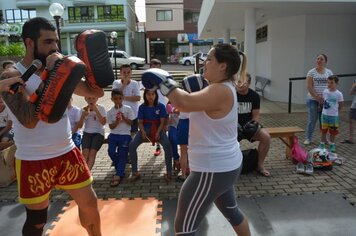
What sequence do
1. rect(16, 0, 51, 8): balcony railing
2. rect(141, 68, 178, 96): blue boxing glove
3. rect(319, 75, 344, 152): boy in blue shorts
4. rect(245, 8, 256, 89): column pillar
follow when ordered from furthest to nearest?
rect(16, 0, 51, 8): balcony railing < rect(245, 8, 256, 89): column pillar < rect(319, 75, 344, 152): boy in blue shorts < rect(141, 68, 178, 96): blue boxing glove

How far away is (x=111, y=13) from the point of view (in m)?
31.5

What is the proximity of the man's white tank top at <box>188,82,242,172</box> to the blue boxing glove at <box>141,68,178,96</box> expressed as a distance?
0.89 feet

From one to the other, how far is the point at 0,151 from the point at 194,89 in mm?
3103

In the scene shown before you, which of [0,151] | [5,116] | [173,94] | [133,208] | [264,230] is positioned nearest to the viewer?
[173,94]

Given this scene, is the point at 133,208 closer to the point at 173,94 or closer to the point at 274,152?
the point at 173,94

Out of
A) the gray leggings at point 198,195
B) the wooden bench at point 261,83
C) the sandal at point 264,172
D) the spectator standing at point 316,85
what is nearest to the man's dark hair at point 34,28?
the gray leggings at point 198,195

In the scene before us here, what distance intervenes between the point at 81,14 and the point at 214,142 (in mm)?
32733

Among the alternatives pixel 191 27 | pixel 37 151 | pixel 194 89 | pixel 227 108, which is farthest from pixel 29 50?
pixel 191 27

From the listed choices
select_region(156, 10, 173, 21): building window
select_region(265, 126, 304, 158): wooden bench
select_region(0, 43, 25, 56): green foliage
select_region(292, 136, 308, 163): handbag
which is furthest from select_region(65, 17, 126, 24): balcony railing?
select_region(292, 136, 308, 163): handbag

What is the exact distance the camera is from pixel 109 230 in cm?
325

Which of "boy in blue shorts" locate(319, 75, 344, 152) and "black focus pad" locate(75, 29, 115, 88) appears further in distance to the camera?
"boy in blue shorts" locate(319, 75, 344, 152)

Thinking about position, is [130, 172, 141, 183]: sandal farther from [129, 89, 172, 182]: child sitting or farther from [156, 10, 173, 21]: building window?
[156, 10, 173, 21]: building window

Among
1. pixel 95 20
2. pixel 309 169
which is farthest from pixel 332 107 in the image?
pixel 95 20

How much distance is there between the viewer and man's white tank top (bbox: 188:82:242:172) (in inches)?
83.6
